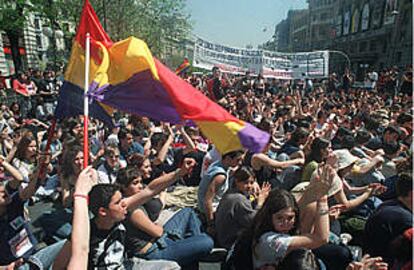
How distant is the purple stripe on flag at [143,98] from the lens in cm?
349

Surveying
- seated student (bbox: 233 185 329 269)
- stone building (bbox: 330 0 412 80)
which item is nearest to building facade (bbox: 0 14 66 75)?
seated student (bbox: 233 185 329 269)

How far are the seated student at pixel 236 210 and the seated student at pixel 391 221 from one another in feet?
3.18

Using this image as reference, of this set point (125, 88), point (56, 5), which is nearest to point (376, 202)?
point (125, 88)

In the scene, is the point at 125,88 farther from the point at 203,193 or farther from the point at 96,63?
the point at 203,193

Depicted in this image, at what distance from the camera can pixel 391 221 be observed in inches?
121

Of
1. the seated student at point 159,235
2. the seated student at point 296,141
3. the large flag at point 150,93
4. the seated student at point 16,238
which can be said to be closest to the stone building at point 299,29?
the seated student at point 296,141

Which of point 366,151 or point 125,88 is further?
point 366,151

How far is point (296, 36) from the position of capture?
319 ft

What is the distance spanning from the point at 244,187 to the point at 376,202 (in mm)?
1768

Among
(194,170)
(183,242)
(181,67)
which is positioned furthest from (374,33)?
(183,242)

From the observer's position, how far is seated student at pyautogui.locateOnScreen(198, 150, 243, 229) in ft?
13.3

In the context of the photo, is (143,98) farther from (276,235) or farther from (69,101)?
(276,235)

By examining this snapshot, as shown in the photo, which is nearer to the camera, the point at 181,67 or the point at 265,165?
the point at 265,165

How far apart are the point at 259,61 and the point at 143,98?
1069cm
